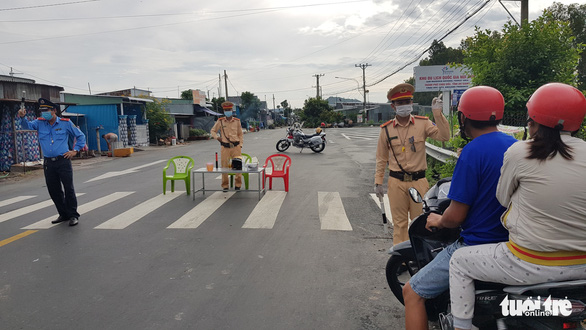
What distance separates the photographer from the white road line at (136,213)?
23.0 ft

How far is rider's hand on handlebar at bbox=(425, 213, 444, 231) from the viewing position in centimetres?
266

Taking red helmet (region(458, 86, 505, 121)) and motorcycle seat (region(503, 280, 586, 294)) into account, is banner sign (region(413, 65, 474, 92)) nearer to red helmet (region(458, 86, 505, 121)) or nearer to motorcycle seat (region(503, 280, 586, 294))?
red helmet (region(458, 86, 505, 121))

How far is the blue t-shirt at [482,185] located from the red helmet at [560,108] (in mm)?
332

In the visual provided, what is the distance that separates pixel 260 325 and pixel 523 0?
14.1 metres

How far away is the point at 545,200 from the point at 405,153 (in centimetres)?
253

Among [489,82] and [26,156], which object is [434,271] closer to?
[489,82]

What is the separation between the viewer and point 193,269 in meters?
4.90

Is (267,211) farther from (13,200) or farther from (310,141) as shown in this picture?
(310,141)

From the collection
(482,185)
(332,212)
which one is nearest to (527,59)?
(332,212)

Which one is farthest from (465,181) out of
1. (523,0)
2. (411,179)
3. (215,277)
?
(523,0)

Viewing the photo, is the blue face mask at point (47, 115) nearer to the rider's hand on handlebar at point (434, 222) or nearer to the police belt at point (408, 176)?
the police belt at point (408, 176)

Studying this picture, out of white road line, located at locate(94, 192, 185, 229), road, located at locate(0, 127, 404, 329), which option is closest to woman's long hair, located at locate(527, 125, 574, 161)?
road, located at locate(0, 127, 404, 329)

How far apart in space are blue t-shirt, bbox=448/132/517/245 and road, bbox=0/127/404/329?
149 centimetres

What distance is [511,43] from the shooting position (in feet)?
22.5
